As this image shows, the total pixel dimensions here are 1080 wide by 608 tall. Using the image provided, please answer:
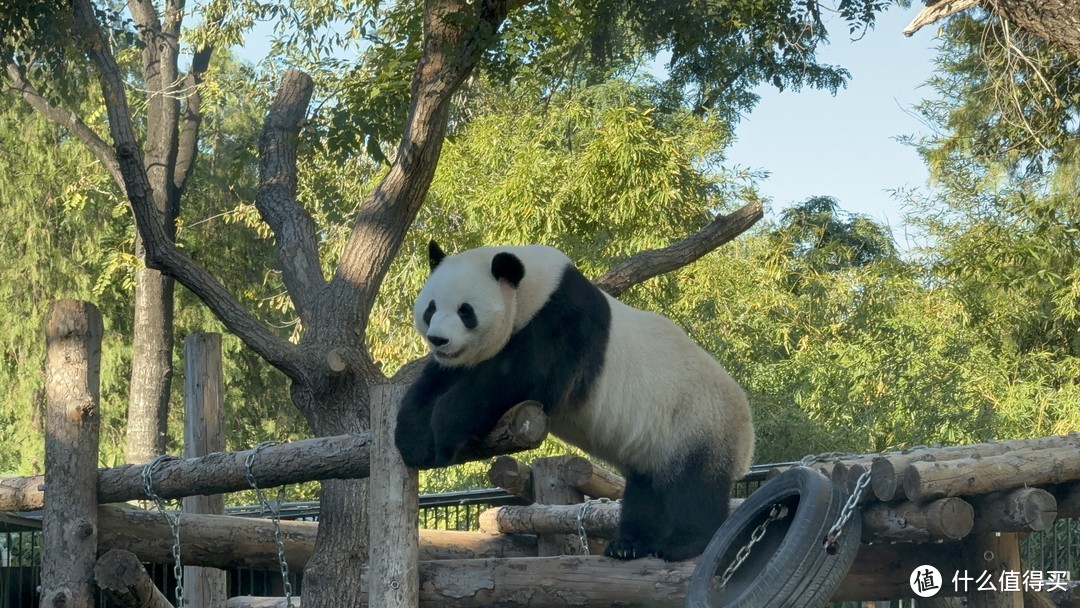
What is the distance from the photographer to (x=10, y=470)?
61.7 feet

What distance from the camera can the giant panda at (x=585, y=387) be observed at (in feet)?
13.7

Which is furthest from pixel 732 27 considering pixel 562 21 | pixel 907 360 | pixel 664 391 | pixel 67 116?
pixel 67 116

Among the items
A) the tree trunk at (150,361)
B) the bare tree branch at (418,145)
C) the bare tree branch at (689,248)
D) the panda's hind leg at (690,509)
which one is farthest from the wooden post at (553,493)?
the tree trunk at (150,361)

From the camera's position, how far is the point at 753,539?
13.1ft

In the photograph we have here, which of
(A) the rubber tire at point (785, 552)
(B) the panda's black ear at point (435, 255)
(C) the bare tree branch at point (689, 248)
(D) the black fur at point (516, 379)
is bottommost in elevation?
(A) the rubber tire at point (785, 552)

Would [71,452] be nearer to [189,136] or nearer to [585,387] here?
[585,387]

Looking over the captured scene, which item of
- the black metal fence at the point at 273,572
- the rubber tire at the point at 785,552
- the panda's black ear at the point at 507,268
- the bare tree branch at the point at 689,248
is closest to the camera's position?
the rubber tire at the point at 785,552

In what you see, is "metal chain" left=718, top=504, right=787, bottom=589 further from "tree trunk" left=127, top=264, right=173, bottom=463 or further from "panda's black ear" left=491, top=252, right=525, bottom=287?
"tree trunk" left=127, top=264, right=173, bottom=463

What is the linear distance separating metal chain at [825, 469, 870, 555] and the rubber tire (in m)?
0.02

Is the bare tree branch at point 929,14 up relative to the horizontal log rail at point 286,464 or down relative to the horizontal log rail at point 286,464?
up

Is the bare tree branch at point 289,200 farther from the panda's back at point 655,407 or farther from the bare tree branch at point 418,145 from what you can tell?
the panda's back at point 655,407

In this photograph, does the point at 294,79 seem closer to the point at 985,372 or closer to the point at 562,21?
the point at 562,21

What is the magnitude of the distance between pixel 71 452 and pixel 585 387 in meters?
2.59

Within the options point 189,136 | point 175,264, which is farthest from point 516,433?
point 189,136
